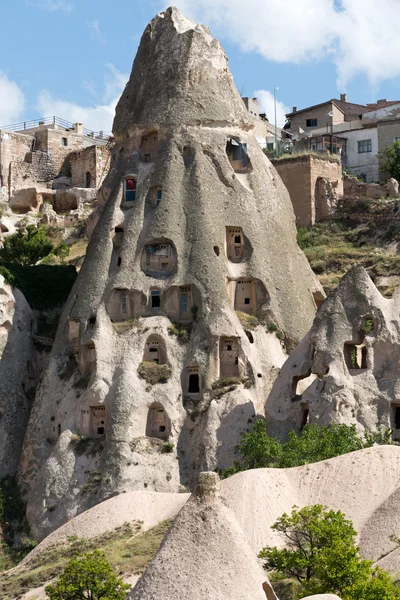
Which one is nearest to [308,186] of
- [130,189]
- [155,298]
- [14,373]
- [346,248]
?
[346,248]

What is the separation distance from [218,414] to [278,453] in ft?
18.0

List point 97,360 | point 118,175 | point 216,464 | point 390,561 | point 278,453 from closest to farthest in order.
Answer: point 390,561, point 278,453, point 216,464, point 97,360, point 118,175

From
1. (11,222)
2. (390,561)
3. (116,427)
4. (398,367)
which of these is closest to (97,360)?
(116,427)

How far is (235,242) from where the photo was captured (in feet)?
199

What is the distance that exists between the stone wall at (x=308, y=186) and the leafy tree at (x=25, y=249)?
1309 centimetres

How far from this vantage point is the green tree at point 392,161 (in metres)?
80.4

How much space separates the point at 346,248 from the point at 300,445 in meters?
23.6

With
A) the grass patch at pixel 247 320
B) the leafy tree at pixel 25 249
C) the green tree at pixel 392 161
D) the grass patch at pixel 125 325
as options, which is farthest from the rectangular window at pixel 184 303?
the green tree at pixel 392 161

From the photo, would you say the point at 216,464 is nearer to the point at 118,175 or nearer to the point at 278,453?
the point at 278,453

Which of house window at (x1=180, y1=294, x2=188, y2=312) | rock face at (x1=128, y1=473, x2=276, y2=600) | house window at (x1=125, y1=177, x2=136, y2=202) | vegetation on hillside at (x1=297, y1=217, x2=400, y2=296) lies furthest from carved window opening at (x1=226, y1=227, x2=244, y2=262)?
rock face at (x1=128, y1=473, x2=276, y2=600)

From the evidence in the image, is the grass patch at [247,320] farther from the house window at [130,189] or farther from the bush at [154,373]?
the house window at [130,189]

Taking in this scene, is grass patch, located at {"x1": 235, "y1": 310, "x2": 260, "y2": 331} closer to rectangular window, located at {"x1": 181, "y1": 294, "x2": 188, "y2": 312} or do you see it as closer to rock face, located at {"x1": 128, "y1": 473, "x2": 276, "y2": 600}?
rectangular window, located at {"x1": 181, "y1": 294, "x2": 188, "y2": 312}

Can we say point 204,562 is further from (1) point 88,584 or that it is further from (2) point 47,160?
(2) point 47,160

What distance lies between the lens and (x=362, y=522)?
136ft
